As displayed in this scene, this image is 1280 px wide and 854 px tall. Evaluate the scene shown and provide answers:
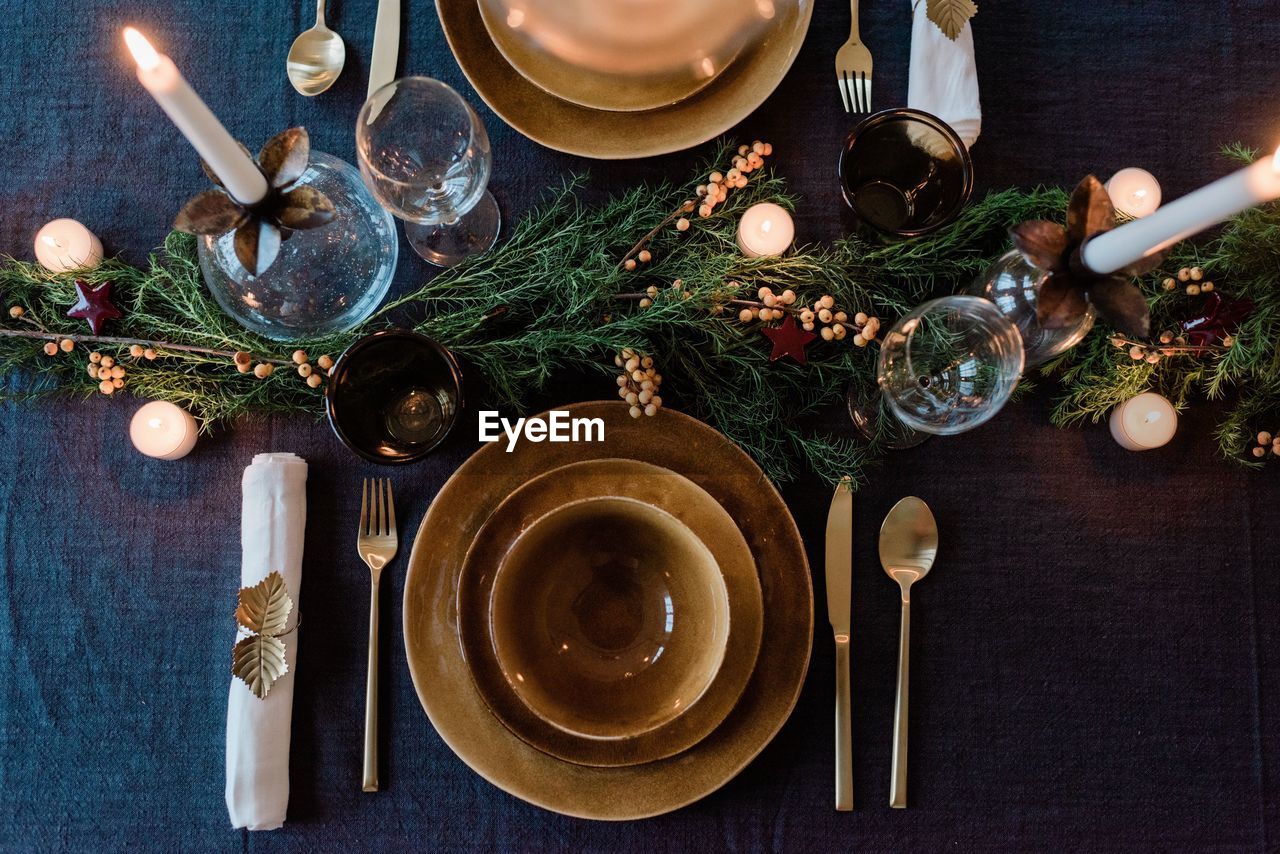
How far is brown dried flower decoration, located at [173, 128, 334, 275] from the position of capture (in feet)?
1.97

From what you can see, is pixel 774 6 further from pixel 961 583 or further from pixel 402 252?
pixel 961 583

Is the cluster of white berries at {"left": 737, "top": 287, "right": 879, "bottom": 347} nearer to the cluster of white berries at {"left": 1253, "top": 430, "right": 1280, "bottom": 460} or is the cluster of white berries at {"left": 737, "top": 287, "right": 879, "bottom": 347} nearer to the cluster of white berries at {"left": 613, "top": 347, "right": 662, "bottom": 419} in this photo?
the cluster of white berries at {"left": 613, "top": 347, "right": 662, "bottom": 419}

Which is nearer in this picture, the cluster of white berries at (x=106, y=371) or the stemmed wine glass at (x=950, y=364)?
the stemmed wine glass at (x=950, y=364)

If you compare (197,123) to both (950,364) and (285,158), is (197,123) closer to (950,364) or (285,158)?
(285,158)

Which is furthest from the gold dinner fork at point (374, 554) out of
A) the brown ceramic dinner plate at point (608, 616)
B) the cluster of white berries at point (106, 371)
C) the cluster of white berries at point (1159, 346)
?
the cluster of white berries at point (1159, 346)

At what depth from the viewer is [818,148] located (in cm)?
86

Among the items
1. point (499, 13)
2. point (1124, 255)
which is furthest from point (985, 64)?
point (499, 13)

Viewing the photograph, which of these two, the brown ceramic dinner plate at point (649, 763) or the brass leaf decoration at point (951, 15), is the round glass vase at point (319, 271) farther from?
the brass leaf decoration at point (951, 15)

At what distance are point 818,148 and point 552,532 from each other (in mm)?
476

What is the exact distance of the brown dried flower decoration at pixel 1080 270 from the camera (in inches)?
24.0

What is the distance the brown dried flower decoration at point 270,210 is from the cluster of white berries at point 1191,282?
0.76 meters

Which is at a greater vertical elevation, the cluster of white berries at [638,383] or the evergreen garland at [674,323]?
the evergreen garland at [674,323]

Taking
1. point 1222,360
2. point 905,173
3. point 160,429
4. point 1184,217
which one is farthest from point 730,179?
point 160,429

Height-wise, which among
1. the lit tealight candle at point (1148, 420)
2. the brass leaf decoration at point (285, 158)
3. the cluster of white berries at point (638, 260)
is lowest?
the lit tealight candle at point (1148, 420)
